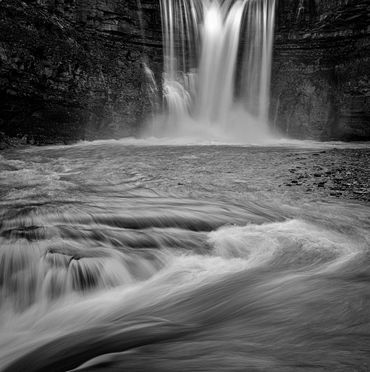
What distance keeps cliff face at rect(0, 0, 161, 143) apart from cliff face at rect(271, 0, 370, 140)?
240 inches

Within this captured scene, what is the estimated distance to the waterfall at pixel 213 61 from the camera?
51.3 ft

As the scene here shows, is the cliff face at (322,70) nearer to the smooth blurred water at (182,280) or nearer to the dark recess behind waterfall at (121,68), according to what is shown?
the dark recess behind waterfall at (121,68)

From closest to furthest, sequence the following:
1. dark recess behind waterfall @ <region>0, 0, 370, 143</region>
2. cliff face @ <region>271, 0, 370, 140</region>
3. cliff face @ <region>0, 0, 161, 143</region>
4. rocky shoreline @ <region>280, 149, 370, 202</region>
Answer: rocky shoreline @ <region>280, 149, 370, 202</region> < cliff face @ <region>0, 0, 161, 143</region> < dark recess behind waterfall @ <region>0, 0, 370, 143</region> < cliff face @ <region>271, 0, 370, 140</region>

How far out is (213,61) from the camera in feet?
52.8

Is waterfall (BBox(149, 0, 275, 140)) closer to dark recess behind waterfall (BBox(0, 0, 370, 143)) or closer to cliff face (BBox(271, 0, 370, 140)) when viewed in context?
dark recess behind waterfall (BBox(0, 0, 370, 143))

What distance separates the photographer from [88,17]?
13797 mm

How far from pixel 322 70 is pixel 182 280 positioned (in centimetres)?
1524

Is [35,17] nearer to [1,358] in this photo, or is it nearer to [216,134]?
[216,134]

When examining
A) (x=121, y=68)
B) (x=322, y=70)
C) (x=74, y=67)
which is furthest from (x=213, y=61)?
(x=74, y=67)

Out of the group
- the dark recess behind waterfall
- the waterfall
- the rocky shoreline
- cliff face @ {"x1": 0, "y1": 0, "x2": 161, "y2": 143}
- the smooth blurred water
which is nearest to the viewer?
the smooth blurred water

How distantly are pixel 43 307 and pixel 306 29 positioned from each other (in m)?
16.2

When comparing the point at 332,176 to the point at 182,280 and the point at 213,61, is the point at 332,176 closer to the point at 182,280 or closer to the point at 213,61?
the point at 182,280

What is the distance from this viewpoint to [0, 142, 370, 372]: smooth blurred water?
2.10 m

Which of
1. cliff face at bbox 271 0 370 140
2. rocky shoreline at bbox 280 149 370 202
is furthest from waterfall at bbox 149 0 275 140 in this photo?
A: rocky shoreline at bbox 280 149 370 202
